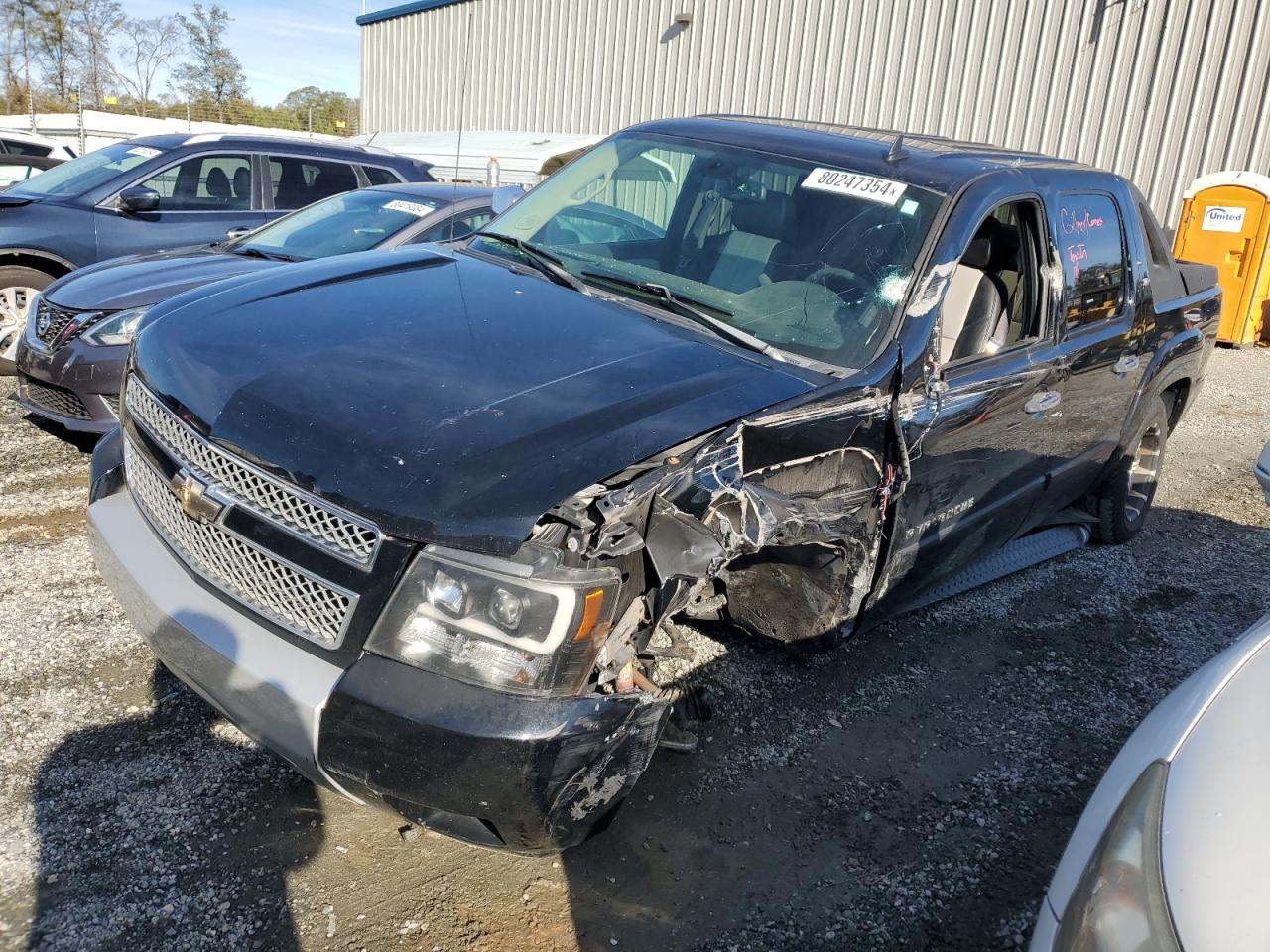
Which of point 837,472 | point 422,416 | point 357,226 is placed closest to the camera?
point 422,416

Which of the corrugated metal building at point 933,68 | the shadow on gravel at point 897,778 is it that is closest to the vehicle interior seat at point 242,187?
the corrugated metal building at point 933,68

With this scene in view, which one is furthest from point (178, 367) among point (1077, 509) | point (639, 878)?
point (1077, 509)

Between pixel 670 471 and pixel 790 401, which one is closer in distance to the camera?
pixel 670 471

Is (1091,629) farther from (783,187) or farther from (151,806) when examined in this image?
(151,806)

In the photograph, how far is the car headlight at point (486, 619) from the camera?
206cm

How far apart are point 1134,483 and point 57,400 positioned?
5805 millimetres

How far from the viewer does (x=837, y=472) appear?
2.85 m

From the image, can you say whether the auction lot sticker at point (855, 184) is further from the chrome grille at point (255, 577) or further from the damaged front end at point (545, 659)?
the chrome grille at point (255, 577)

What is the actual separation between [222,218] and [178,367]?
17.1 ft

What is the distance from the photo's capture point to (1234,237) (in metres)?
10.9

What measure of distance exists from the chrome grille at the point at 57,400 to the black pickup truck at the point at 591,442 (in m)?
2.03

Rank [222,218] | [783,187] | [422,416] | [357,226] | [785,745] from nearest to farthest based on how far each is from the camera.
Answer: [422,416] < [785,745] < [783,187] < [357,226] < [222,218]

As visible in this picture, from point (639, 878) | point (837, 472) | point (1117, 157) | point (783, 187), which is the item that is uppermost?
point (1117, 157)

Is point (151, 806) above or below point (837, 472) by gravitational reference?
below
